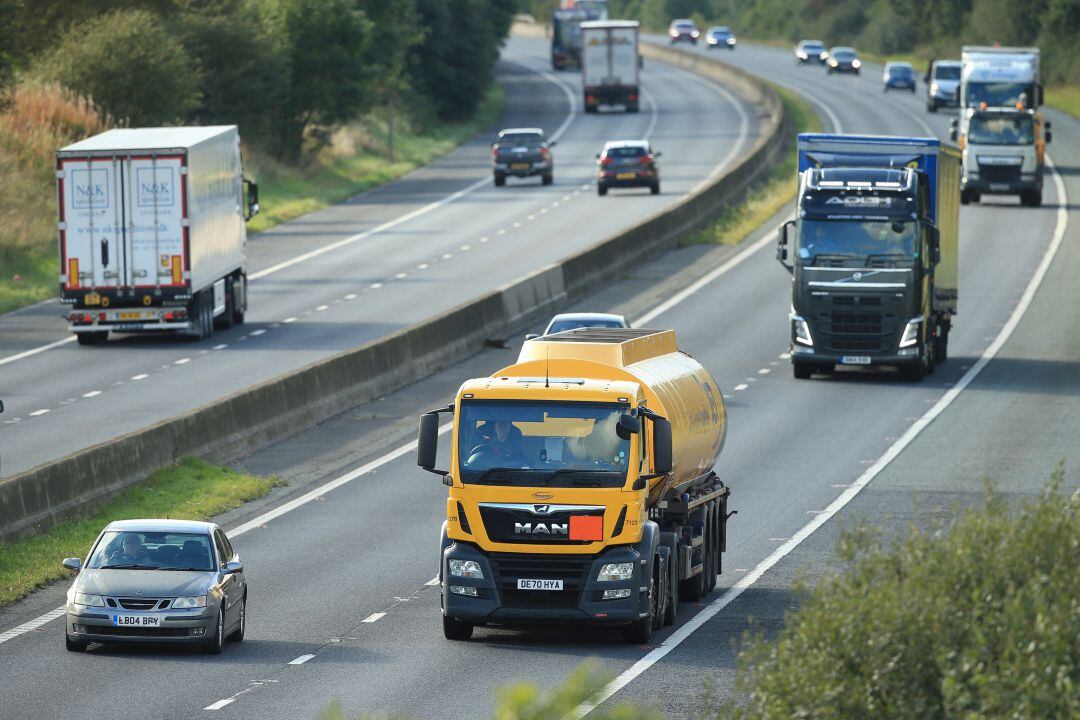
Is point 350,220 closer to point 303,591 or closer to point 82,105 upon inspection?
point 82,105

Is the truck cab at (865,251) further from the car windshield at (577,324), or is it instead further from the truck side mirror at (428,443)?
the truck side mirror at (428,443)

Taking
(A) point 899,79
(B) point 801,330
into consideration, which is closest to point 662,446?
(B) point 801,330

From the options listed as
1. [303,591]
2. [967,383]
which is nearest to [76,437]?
[303,591]

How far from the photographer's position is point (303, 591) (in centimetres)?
2155

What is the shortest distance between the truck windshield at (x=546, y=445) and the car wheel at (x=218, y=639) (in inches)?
97.4

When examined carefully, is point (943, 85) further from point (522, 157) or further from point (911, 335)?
point (911, 335)

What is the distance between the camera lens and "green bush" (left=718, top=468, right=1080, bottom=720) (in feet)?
33.1

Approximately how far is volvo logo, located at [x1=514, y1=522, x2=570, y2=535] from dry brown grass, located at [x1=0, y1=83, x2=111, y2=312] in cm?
2994

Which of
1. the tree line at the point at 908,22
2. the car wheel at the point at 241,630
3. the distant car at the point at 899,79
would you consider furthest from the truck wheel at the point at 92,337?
the tree line at the point at 908,22

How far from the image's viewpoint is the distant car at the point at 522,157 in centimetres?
7444

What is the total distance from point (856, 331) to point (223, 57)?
41189 mm

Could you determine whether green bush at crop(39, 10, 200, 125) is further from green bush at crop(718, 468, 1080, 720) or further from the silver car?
green bush at crop(718, 468, 1080, 720)

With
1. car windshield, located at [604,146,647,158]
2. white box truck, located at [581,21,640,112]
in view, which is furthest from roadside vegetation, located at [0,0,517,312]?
car windshield, located at [604,146,647,158]

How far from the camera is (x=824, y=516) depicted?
1009 inches
